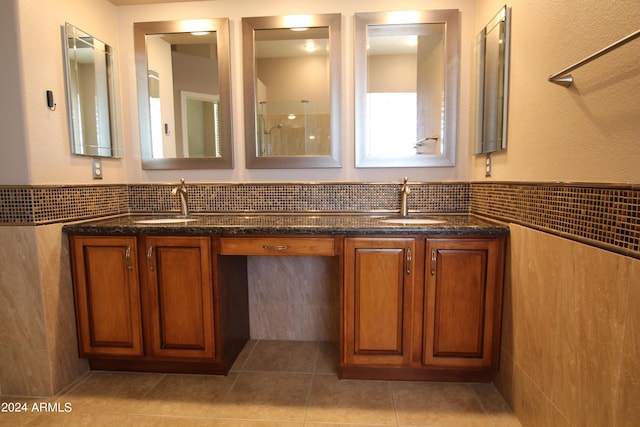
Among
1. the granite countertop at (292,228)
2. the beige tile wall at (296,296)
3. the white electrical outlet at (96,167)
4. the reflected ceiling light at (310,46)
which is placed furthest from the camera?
the beige tile wall at (296,296)

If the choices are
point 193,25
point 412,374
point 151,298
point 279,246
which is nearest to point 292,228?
point 279,246

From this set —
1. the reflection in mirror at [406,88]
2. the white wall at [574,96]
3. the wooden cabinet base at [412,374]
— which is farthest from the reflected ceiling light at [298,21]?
the wooden cabinet base at [412,374]

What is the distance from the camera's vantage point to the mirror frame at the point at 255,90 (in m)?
2.04

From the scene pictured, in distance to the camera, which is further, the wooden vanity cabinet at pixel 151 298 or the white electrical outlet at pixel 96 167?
the white electrical outlet at pixel 96 167

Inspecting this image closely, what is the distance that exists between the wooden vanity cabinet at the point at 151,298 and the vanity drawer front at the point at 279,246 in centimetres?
9

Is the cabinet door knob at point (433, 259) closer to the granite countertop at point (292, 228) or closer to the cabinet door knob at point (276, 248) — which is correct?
the granite countertop at point (292, 228)

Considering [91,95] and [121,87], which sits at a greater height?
[121,87]

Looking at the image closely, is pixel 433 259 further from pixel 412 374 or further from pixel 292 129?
pixel 292 129

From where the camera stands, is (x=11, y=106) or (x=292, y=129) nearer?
(x=11, y=106)

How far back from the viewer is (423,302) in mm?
1617

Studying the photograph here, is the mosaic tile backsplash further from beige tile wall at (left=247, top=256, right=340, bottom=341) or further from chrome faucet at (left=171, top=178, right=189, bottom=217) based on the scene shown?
beige tile wall at (left=247, top=256, right=340, bottom=341)

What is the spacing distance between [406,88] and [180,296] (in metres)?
1.80

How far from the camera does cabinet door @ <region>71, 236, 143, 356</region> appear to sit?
1.71 metres

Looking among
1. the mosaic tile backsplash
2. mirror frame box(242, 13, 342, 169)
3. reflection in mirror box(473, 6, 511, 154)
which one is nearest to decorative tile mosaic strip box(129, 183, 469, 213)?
the mosaic tile backsplash
